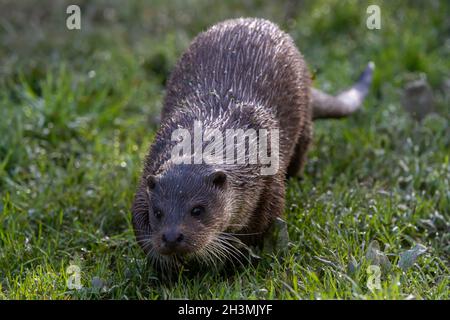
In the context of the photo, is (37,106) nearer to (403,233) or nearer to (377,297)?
(403,233)

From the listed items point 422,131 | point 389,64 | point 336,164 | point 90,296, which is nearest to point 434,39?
point 389,64

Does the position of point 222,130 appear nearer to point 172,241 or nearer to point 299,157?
point 172,241

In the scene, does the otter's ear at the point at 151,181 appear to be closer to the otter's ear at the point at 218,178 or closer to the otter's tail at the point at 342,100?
the otter's ear at the point at 218,178

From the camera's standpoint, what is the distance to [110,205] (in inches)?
189

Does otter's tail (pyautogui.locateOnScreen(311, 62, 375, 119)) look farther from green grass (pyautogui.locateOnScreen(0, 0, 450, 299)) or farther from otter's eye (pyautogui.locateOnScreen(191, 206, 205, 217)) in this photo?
otter's eye (pyautogui.locateOnScreen(191, 206, 205, 217))

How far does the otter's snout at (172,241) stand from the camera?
11.5 feet

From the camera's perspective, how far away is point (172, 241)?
11.5ft

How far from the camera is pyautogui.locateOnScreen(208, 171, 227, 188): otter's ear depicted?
12.1ft

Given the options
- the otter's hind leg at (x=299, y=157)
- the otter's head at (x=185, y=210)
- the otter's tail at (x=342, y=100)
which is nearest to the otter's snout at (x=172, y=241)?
the otter's head at (x=185, y=210)

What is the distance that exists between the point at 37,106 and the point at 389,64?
292cm

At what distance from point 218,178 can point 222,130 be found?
0.38 metres

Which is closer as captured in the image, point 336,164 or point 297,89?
point 297,89

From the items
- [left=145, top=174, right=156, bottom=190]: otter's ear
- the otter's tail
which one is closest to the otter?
[left=145, top=174, right=156, bottom=190]: otter's ear

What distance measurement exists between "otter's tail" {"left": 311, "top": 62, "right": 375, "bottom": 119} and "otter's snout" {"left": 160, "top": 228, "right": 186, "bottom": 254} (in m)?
2.04
